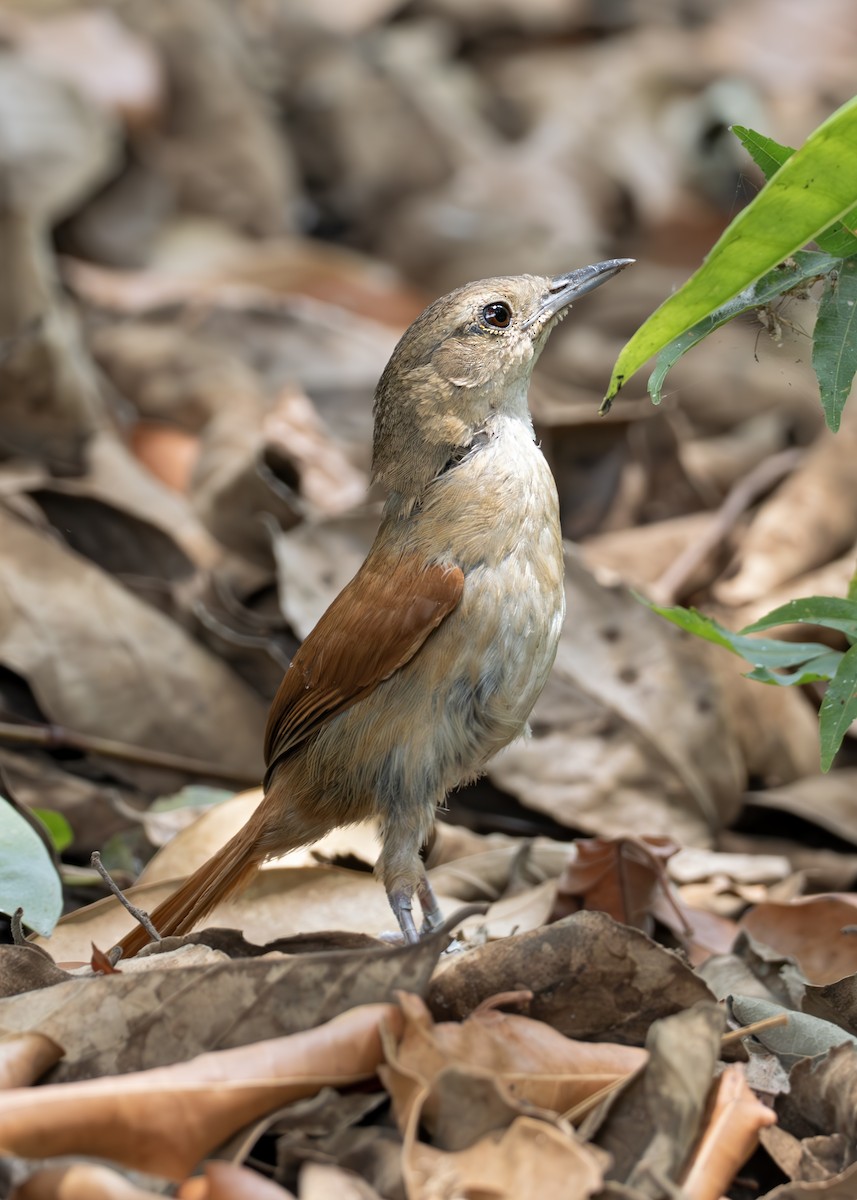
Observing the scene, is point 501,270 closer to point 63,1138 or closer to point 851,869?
point 851,869

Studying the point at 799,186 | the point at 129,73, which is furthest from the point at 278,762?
the point at 129,73

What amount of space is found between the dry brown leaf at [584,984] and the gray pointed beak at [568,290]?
6.17 ft

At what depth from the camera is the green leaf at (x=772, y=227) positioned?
98.6 inches

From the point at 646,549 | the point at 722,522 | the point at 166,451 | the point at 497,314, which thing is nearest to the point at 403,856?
the point at 497,314

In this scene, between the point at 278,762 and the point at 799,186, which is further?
the point at 278,762

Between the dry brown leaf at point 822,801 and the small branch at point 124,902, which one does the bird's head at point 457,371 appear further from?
the dry brown leaf at point 822,801

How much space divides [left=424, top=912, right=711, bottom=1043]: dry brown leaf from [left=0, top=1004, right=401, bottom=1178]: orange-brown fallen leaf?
1.01 ft

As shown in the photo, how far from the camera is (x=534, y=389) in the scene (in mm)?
7094

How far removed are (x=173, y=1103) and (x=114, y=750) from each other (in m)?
2.22

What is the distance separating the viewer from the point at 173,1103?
7.55 ft

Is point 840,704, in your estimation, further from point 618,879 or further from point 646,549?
point 646,549

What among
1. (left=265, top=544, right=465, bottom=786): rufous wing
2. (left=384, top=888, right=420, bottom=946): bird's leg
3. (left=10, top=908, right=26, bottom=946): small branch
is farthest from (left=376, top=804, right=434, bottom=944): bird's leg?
(left=10, top=908, right=26, bottom=946): small branch

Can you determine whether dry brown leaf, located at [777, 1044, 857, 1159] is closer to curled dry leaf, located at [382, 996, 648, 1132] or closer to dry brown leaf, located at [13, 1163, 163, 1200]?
curled dry leaf, located at [382, 996, 648, 1132]

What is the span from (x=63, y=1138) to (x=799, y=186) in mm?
1957
